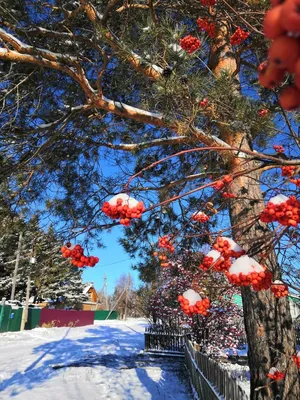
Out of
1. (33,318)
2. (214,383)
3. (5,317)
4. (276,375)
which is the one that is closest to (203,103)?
(276,375)

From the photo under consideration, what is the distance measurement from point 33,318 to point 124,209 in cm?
2346

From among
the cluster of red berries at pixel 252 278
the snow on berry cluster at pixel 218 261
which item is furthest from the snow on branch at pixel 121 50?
the cluster of red berries at pixel 252 278

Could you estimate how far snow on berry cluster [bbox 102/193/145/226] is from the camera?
186 cm

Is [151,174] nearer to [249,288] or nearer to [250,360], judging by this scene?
[249,288]

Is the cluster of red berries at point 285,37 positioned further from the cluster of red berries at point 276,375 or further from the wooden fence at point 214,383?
the wooden fence at point 214,383

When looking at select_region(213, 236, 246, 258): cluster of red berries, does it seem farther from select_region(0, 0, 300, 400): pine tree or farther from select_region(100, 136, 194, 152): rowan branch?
select_region(100, 136, 194, 152): rowan branch

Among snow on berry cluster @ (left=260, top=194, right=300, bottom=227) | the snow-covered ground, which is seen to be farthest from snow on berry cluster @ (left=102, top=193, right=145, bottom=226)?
the snow-covered ground

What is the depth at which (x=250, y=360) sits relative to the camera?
12.3 ft

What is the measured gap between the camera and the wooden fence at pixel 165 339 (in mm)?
12887

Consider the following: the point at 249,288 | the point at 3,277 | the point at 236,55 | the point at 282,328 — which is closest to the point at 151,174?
the point at 236,55

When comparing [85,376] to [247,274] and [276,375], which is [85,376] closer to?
[276,375]

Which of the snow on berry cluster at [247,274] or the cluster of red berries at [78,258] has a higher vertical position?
the cluster of red berries at [78,258]

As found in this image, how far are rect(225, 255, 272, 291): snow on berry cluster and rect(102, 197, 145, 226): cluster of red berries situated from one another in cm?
57

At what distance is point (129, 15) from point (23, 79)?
1.60 m
